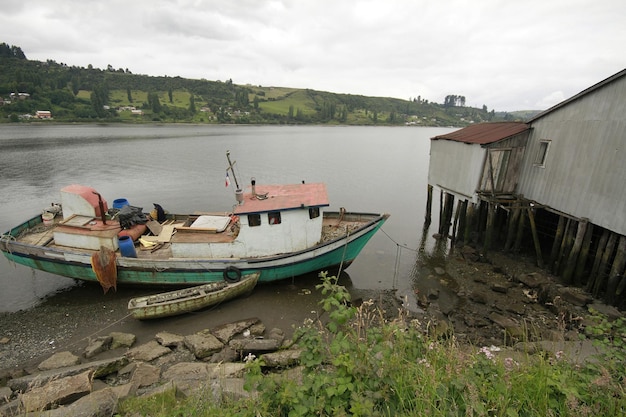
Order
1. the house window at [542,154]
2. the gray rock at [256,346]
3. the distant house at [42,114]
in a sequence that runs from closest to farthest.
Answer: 1. the gray rock at [256,346]
2. the house window at [542,154]
3. the distant house at [42,114]

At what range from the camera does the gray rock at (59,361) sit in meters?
9.52

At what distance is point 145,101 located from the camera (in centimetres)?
13188

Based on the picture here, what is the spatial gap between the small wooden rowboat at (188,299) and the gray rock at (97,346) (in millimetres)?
1145

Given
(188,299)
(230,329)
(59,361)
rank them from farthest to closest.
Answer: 1. (188,299)
2. (230,329)
3. (59,361)

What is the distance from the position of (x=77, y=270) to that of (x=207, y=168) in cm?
3125

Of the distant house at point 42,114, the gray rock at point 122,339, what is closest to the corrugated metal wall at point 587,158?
the gray rock at point 122,339

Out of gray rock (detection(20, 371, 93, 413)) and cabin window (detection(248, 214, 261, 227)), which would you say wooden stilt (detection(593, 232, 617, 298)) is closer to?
cabin window (detection(248, 214, 261, 227))

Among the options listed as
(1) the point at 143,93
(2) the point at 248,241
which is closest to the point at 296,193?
(2) the point at 248,241

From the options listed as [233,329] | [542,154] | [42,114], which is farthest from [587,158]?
[42,114]

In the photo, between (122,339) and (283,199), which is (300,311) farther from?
(122,339)

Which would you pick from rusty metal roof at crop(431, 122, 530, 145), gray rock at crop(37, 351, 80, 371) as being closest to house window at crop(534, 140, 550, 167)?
rusty metal roof at crop(431, 122, 530, 145)

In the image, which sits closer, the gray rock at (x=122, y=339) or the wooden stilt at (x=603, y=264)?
the gray rock at (x=122, y=339)

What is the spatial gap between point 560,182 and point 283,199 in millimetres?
12468

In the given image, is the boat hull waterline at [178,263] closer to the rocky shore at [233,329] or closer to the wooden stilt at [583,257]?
the rocky shore at [233,329]
